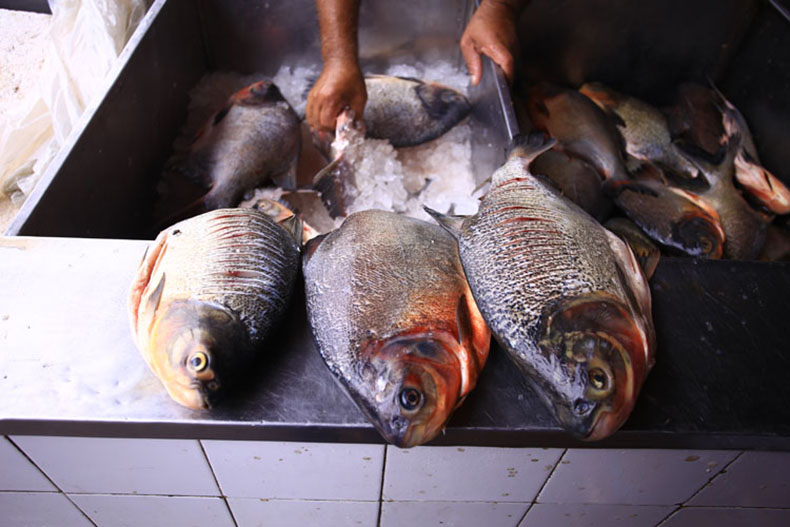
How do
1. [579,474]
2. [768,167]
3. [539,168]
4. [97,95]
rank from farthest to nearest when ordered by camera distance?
1. [768,167]
2. [539,168]
3. [97,95]
4. [579,474]

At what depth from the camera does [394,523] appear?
4.43 ft

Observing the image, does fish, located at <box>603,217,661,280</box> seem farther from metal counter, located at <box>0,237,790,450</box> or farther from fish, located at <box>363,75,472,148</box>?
fish, located at <box>363,75,472,148</box>

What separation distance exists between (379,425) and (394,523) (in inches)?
27.0

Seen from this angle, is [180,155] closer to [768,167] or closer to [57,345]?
[57,345]

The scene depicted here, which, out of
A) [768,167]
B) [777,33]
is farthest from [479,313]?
[777,33]

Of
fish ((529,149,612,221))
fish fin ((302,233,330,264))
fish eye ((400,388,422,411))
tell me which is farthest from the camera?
fish ((529,149,612,221))

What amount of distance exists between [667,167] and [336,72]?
1.29 meters

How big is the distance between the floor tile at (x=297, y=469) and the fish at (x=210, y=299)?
187mm

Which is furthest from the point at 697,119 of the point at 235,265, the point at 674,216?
the point at 235,265

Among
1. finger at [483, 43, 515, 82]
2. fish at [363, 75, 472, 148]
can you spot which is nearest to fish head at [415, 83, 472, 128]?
fish at [363, 75, 472, 148]

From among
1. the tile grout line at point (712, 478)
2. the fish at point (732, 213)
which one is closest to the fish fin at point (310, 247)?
the tile grout line at point (712, 478)

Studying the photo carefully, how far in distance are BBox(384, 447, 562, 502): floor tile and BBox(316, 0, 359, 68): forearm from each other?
1.33 m

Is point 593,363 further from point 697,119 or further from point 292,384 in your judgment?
point 697,119

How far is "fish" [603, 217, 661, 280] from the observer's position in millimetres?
1150
